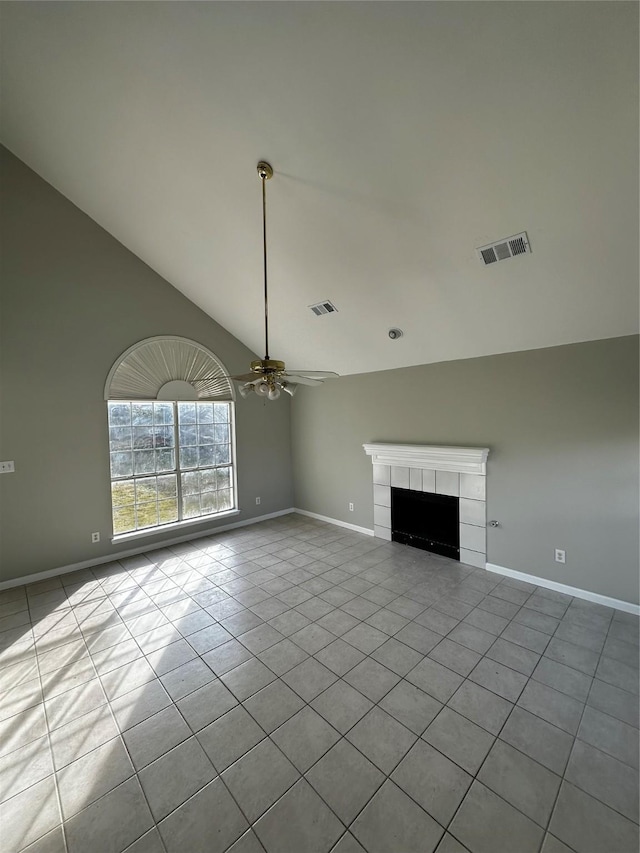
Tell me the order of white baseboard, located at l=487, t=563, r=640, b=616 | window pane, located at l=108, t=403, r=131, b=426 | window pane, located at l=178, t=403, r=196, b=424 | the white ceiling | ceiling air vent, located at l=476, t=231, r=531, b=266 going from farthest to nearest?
window pane, located at l=178, t=403, r=196, b=424 < window pane, located at l=108, t=403, r=131, b=426 < white baseboard, located at l=487, t=563, r=640, b=616 < ceiling air vent, located at l=476, t=231, r=531, b=266 < the white ceiling

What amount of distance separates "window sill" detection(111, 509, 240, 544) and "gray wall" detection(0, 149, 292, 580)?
0.09 meters

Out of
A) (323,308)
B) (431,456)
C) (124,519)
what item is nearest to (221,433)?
(124,519)

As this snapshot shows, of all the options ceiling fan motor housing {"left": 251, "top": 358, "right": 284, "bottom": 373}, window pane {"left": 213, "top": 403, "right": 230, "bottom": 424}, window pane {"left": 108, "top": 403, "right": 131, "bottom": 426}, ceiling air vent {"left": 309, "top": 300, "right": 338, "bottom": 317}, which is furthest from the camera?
window pane {"left": 213, "top": 403, "right": 230, "bottom": 424}

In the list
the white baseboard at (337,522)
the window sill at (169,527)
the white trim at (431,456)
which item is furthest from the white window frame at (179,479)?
the white trim at (431,456)

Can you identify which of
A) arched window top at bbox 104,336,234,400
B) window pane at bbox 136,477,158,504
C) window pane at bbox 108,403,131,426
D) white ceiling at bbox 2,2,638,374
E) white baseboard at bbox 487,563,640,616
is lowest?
white baseboard at bbox 487,563,640,616

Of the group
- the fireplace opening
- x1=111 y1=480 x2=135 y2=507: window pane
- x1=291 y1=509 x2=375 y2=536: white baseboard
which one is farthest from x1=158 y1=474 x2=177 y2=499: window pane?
the fireplace opening

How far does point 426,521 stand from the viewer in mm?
4605

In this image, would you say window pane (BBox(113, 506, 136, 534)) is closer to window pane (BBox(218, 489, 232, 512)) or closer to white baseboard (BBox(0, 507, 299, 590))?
white baseboard (BBox(0, 507, 299, 590))

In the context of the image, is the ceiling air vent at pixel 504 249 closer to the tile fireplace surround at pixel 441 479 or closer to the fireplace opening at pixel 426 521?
the tile fireplace surround at pixel 441 479

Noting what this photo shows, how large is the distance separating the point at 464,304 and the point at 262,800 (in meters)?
3.74

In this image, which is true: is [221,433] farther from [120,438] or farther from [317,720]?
[317,720]

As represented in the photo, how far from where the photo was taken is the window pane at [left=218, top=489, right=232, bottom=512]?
554 centimetres

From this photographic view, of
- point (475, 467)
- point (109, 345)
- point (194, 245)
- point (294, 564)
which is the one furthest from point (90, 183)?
point (475, 467)

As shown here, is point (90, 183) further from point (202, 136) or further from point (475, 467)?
point (475, 467)
